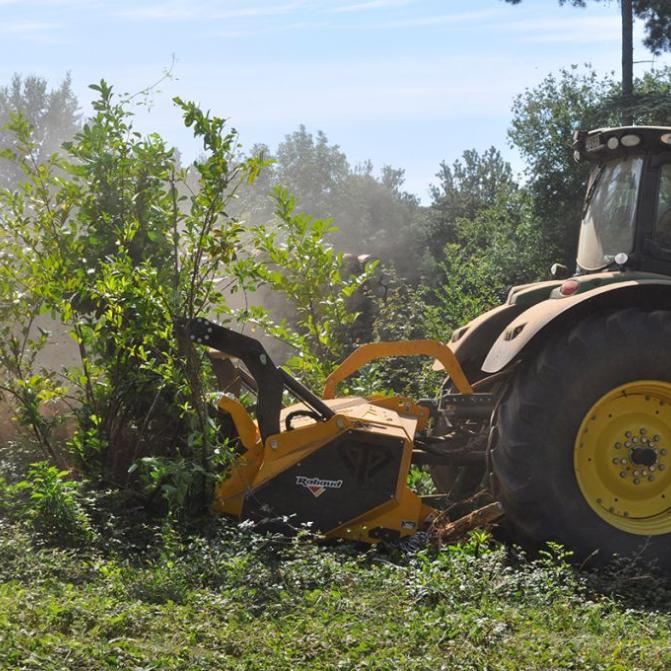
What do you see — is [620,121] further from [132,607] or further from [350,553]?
[132,607]

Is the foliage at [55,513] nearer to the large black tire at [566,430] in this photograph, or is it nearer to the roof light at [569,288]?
the large black tire at [566,430]

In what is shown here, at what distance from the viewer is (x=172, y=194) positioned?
6801 millimetres

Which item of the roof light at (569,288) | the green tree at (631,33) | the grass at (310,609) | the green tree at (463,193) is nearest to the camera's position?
the grass at (310,609)

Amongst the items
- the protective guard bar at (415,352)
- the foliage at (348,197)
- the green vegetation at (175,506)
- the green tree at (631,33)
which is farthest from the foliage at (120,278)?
the foliage at (348,197)

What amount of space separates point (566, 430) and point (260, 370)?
1671 millimetres

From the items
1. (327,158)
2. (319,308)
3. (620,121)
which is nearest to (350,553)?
(319,308)

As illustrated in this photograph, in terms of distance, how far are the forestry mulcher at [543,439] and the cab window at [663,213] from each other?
80 mm

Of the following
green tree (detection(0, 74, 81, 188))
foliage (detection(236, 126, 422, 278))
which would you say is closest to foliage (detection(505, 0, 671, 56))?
foliage (detection(236, 126, 422, 278))

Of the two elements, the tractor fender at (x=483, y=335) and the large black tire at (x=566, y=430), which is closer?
the large black tire at (x=566, y=430)

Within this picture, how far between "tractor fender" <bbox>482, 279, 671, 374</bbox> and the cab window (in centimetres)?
59

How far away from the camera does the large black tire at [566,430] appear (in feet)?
19.2

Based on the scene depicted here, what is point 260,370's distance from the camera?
246 inches

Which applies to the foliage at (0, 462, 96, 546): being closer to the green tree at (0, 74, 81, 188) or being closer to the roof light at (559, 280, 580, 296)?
the roof light at (559, 280, 580, 296)

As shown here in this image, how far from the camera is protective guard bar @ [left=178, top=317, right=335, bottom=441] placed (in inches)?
245
